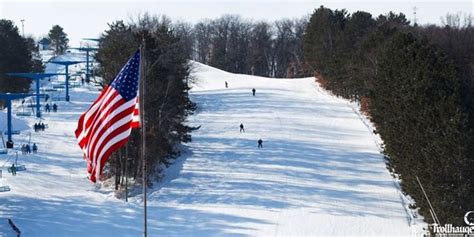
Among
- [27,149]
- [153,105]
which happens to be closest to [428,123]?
[153,105]

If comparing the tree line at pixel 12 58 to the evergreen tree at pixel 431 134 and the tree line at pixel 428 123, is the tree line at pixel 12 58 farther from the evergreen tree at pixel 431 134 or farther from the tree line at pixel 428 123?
the evergreen tree at pixel 431 134

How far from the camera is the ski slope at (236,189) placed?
1299 inches

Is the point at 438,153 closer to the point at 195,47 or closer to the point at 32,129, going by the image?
the point at 32,129

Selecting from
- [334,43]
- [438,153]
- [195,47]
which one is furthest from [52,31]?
[438,153]

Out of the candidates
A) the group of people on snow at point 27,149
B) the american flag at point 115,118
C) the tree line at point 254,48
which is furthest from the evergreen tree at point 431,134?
the tree line at point 254,48

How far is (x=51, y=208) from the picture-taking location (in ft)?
116

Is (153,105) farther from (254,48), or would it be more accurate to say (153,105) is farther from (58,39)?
(58,39)

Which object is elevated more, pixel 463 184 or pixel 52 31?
pixel 52 31

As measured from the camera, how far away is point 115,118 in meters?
15.7

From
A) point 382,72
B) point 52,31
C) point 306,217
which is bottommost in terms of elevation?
point 306,217

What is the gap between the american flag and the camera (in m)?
15.7

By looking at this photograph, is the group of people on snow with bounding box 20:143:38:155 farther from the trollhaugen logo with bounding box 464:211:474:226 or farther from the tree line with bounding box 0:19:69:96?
the trollhaugen logo with bounding box 464:211:474:226

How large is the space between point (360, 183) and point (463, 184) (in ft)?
44.5

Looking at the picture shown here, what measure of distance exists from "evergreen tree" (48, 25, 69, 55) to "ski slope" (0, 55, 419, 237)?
8114 cm
